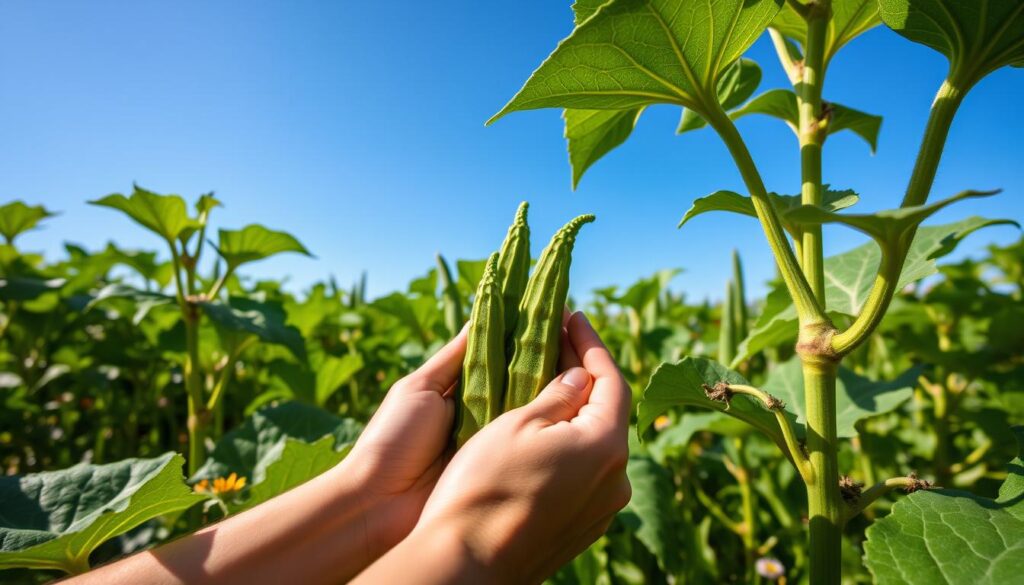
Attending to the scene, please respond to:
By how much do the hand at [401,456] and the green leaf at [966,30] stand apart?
1.26 meters

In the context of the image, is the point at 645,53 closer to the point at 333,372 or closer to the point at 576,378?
the point at 576,378

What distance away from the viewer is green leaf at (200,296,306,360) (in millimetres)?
2039

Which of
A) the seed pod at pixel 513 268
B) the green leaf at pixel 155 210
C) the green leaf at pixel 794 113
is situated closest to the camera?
the green leaf at pixel 794 113

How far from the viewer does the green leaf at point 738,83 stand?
136 centimetres

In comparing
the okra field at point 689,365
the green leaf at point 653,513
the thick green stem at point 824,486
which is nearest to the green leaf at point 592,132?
the okra field at point 689,365

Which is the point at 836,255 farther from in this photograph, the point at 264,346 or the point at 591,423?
the point at 264,346

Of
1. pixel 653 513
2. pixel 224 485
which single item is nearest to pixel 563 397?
pixel 653 513

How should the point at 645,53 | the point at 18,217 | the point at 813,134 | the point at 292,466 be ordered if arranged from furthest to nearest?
the point at 18,217 → the point at 292,466 → the point at 813,134 → the point at 645,53

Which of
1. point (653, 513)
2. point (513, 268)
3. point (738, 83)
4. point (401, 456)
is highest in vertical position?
point (738, 83)

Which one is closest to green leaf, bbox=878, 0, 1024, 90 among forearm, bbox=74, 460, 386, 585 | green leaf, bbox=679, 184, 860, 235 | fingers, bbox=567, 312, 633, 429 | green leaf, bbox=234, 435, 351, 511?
green leaf, bbox=679, 184, 860, 235

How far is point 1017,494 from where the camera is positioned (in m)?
0.98

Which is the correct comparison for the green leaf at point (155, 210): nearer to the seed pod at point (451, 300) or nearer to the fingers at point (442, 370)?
the seed pod at point (451, 300)

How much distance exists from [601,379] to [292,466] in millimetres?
999

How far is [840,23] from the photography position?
46.5 inches
